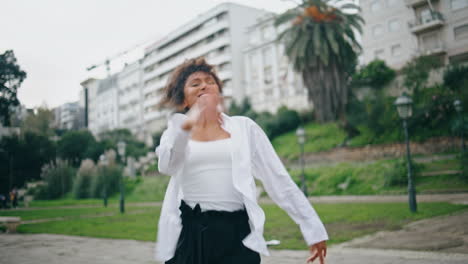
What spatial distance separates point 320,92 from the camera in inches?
1057

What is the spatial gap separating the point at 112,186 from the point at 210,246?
1165 inches

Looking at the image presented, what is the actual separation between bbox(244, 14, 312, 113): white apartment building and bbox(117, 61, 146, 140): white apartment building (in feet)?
97.0

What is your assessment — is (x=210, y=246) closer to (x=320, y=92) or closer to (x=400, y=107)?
(x=400, y=107)

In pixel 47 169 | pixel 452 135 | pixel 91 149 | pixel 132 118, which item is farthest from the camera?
pixel 132 118

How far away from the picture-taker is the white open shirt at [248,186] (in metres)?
1.87

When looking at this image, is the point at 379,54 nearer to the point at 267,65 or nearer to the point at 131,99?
the point at 267,65

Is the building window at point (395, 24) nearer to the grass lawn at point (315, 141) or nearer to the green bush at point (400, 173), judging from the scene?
the green bush at point (400, 173)

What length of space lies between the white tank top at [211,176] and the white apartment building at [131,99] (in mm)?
70137

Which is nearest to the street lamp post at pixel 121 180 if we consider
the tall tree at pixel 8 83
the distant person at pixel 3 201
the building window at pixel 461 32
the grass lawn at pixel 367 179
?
the grass lawn at pixel 367 179

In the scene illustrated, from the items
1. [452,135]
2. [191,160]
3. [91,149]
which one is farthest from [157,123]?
[191,160]

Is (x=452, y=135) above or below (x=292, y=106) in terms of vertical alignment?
below

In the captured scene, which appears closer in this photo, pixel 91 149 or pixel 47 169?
pixel 47 169

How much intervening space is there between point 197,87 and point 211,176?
52cm

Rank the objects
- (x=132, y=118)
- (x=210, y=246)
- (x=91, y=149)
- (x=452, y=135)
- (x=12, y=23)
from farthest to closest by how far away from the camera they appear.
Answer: (x=132, y=118) < (x=91, y=149) < (x=452, y=135) < (x=12, y=23) < (x=210, y=246)
